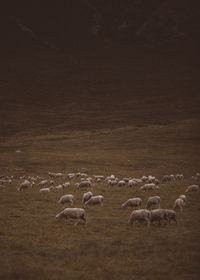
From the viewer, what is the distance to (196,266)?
35.0 feet

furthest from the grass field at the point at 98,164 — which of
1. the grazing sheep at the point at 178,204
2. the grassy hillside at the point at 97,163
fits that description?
the grazing sheep at the point at 178,204

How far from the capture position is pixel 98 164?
48094 mm

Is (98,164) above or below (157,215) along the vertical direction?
above

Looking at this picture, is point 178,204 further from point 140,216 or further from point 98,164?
point 98,164

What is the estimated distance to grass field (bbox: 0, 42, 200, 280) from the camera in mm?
11195

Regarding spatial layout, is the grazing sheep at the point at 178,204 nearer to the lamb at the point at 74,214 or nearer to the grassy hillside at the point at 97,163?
the grassy hillside at the point at 97,163

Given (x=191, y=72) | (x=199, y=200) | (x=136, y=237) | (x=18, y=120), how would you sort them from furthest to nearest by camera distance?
(x=191, y=72) < (x=18, y=120) < (x=199, y=200) < (x=136, y=237)

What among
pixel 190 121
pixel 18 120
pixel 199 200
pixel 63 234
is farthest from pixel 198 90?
pixel 63 234

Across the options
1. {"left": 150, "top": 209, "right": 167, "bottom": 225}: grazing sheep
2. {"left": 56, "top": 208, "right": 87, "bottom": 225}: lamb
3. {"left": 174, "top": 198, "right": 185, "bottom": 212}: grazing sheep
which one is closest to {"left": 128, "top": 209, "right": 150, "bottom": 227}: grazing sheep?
{"left": 150, "top": 209, "right": 167, "bottom": 225}: grazing sheep

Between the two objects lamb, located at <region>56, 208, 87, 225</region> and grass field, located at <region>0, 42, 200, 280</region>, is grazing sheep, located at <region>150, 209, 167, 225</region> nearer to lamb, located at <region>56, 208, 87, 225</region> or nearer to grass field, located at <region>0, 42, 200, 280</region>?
grass field, located at <region>0, 42, 200, 280</region>

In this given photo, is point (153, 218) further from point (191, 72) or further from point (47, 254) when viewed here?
point (191, 72)

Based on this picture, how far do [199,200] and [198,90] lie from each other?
5305 inches

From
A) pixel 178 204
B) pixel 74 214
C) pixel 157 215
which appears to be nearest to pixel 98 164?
pixel 178 204

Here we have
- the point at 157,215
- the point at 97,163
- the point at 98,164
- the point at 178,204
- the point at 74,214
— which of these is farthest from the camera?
the point at 97,163
